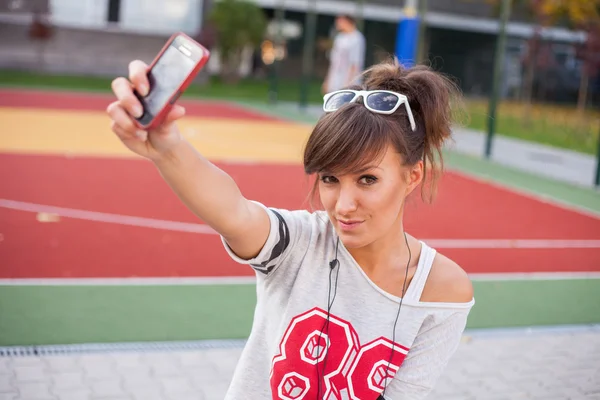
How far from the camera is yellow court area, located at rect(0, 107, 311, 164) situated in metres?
12.4

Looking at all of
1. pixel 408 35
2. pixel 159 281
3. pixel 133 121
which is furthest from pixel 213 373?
pixel 408 35

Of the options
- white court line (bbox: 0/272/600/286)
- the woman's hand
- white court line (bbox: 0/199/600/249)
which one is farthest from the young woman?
white court line (bbox: 0/199/600/249)

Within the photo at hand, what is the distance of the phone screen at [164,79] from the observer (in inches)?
61.8

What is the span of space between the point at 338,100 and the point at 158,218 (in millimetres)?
5962

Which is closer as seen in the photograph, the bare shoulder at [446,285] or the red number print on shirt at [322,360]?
the red number print on shirt at [322,360]

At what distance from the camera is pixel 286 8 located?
39.0m

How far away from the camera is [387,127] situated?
7.05 ft

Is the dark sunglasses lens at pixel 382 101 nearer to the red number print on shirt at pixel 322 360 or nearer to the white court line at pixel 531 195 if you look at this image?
the red number print on shirt at pixel 322 360

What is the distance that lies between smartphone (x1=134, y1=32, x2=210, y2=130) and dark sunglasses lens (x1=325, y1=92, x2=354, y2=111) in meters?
0.65

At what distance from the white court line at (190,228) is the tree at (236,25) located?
946 inches

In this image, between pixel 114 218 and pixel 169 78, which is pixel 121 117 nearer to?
pixel 169 78

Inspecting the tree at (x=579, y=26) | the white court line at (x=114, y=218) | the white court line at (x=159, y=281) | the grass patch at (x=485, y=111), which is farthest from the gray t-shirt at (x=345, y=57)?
the white court line at (x=159, y=281)

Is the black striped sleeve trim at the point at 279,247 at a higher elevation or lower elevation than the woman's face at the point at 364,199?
lower

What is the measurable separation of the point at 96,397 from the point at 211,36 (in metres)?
26.6
